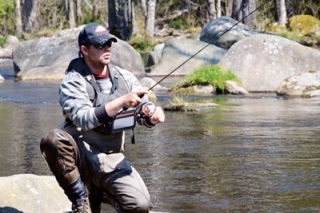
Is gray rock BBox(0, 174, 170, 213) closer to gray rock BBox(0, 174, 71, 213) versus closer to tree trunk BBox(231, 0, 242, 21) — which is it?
gray rock BBox(0, 174, 71, 213)

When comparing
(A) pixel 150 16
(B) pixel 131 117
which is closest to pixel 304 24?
(A) pixel 150 16

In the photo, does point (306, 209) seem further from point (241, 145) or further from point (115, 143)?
point (241, 145)

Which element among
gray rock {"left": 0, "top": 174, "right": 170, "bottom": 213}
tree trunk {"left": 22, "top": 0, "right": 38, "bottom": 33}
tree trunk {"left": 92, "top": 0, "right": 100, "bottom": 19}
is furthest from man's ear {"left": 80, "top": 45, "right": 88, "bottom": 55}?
tree trunk {"left": 22, "top": 0, "right": 38, "bottom": 33}

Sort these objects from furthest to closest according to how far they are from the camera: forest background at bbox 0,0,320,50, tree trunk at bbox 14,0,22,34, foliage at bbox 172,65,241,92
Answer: tree trunk at bbox 14,0,22,34 < forest background at bbox 0,0,320,50 < foliage at bbox 172,65,241,92

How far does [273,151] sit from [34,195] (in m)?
3.48

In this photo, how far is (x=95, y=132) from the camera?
493cm

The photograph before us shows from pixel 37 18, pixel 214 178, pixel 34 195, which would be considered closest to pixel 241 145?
pixel 214 178

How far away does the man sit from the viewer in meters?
4.74

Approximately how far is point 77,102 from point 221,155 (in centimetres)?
397

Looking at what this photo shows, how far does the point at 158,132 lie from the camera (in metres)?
10.4

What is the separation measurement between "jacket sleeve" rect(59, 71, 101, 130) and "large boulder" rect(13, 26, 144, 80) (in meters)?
16.4

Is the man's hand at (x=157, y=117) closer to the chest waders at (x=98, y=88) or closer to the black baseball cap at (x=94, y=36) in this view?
the chest waders at (x=98, y=88)

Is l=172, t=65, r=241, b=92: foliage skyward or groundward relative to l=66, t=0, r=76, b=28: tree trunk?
skyward

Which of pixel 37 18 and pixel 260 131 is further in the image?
pixel 37 18
